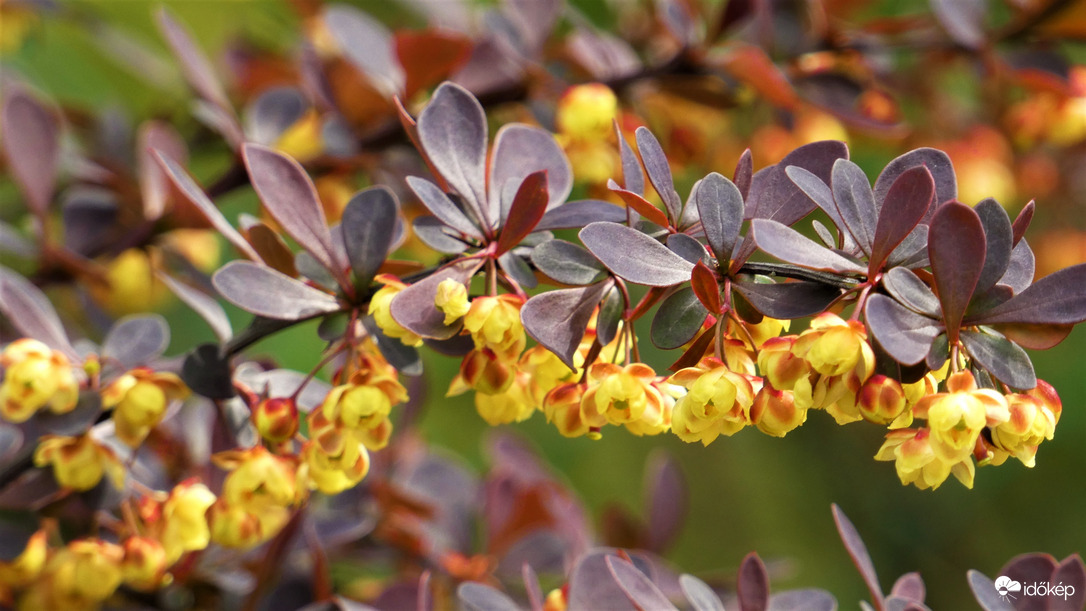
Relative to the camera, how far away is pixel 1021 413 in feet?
1.13

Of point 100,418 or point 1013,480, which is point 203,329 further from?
point 1013,480

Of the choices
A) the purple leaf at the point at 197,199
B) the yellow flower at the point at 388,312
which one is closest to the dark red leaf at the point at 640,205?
the yellow flower at the point at 388,312

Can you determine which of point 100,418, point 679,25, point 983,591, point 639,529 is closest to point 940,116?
point 679,25

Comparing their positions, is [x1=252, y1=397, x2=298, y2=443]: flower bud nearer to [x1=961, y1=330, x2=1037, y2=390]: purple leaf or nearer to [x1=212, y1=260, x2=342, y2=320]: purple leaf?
[x1=212, y1=260, x2=342, y2=320]: purple leaf

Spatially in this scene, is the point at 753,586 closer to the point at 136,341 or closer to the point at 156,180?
the point at 136,341

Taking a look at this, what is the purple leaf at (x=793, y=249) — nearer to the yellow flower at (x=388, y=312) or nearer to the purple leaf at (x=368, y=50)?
the yellow flower at (x=388, y=312)

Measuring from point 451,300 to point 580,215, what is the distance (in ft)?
0.27

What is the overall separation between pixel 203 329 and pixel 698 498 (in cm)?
89

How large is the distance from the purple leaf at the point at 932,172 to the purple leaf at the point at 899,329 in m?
0.06

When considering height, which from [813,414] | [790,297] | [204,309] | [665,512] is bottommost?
[813,414]

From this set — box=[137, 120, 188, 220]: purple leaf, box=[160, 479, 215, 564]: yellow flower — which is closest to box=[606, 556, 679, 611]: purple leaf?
box=[160, 479, 215, 564]: yellow flower

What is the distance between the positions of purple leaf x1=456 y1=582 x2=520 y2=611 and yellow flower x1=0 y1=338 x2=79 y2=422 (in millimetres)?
243

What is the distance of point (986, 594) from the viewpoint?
17.7 inches

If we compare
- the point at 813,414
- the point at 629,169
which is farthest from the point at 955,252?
the point at 813,414
